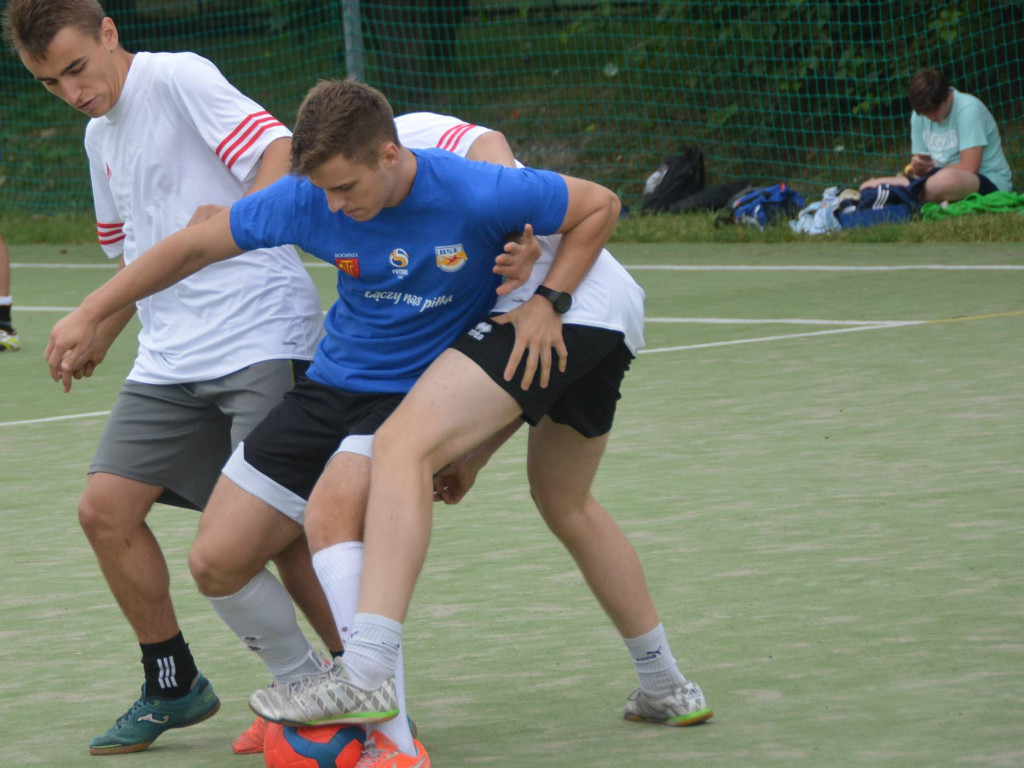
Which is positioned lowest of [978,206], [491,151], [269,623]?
[978,206]

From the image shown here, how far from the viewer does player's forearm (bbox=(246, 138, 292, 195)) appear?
13.3 ft

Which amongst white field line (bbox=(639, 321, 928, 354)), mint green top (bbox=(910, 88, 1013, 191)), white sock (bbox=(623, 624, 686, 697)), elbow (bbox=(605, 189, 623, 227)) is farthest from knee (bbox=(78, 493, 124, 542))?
mint green top (bbox=(910, 88, 1013, 191))

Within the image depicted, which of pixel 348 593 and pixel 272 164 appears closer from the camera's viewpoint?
pixel 348 593

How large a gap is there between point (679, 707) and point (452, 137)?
4.68ft

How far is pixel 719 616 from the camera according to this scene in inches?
177

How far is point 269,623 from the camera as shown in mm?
Answer: 3629

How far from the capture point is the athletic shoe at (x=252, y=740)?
371cm

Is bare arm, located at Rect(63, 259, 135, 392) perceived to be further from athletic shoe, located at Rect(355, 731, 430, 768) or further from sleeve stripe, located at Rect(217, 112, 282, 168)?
athletic shoe, located at Rect(355, 731, 430, 768)

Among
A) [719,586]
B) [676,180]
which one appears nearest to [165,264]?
[719,586]

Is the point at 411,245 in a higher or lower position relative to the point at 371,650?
higher

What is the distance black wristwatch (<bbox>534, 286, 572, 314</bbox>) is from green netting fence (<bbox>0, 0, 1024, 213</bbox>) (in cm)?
1196

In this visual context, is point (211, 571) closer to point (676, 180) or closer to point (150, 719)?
point (150, 719)

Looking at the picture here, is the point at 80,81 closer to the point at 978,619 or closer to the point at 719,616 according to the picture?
the point at 719,616

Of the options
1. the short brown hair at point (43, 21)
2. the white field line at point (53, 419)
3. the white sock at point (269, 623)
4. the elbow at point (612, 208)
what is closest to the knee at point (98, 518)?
the white sock at point (269, 623)
